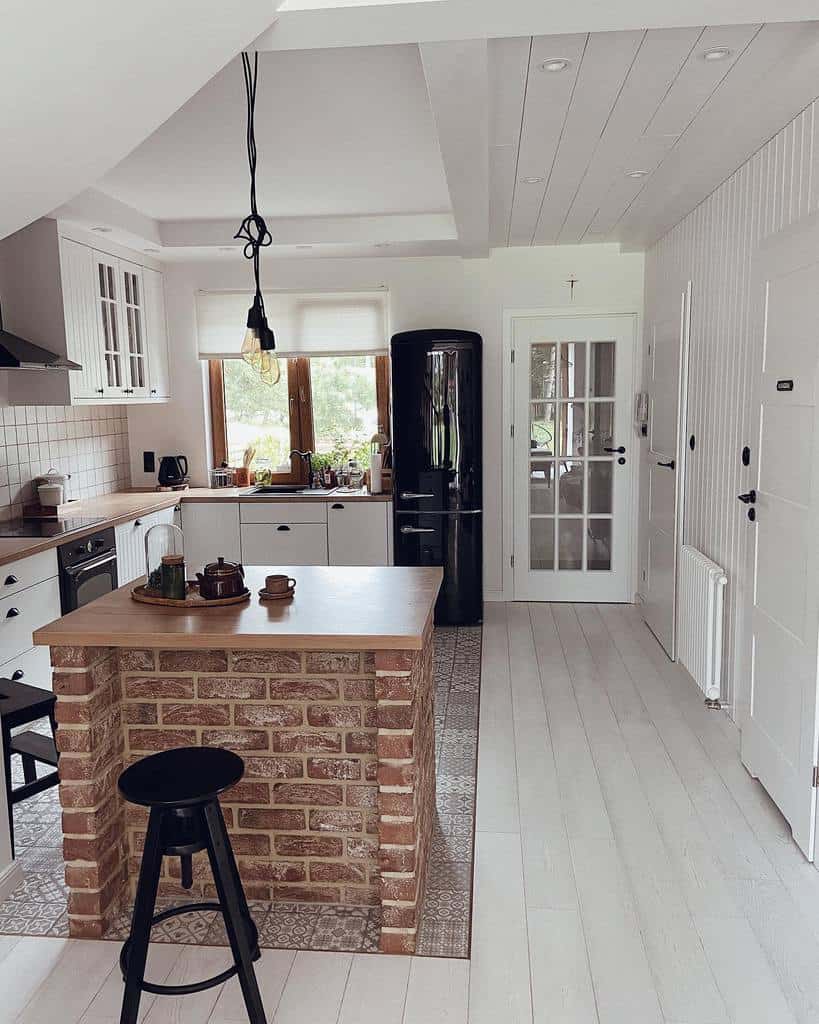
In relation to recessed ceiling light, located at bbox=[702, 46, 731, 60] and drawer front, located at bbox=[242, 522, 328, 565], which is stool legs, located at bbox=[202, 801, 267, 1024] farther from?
drawer front, located at bbox=[242, 522, 328, 565]

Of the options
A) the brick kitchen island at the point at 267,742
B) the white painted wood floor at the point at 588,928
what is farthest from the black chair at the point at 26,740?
the white painted wood floor at the point at 588,928

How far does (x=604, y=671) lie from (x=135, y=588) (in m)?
2.67

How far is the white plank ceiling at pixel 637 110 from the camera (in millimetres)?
2359

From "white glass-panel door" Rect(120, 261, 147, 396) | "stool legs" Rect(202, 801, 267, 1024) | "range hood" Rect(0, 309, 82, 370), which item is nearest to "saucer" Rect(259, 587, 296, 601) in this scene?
"stool legs" Rect(202, 801, 267, 1024)

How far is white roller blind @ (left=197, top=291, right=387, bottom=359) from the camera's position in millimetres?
5930

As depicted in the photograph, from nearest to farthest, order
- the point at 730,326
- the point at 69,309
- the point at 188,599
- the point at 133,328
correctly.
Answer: the point at 188,599 → the point at 730,326 → the point at 69,309 → the point at 133,328

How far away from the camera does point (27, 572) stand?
3877mm

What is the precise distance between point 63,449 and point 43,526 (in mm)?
974

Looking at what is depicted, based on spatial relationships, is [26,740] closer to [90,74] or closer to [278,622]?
[278,622]

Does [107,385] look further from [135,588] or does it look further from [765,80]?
[765,80]

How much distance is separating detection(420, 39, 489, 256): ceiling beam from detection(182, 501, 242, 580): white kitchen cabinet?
259cm

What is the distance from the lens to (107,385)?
16.6 ft

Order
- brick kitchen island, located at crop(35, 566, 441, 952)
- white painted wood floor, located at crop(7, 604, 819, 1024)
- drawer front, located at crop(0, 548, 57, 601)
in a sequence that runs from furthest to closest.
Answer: drawer front, located at crop(0, 548, 57, 601)
brick kitchen island, located at crop(35, 566, 441, 952)
white painted wood floor, located at crop(7, 604, 819, 1024)

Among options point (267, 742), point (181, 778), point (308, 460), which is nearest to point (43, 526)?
point (308, 460)
